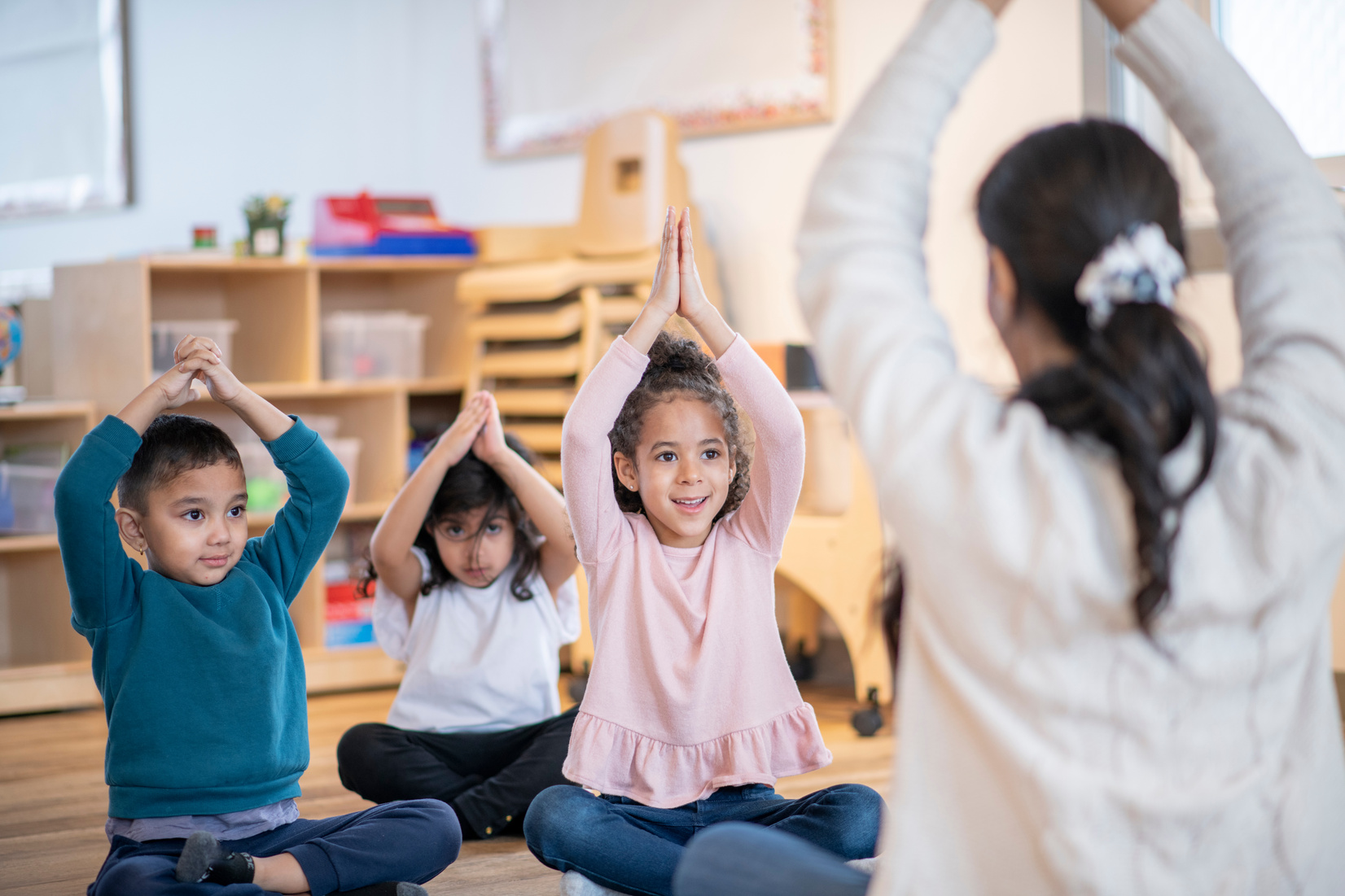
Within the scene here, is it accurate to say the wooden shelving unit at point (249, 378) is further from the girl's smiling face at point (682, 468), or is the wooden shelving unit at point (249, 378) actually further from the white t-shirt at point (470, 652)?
the girl's smiling face at point (682, 468)

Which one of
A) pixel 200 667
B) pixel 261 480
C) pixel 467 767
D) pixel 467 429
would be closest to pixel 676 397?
pixel 467 429

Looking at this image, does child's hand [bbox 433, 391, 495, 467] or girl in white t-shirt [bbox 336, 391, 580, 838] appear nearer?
child's hand [bbox 433, 391, 495, 467]

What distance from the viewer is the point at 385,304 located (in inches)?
131

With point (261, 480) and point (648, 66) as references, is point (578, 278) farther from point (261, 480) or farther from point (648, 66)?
point (261, 480)

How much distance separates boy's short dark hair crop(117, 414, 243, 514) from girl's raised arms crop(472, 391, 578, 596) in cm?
39

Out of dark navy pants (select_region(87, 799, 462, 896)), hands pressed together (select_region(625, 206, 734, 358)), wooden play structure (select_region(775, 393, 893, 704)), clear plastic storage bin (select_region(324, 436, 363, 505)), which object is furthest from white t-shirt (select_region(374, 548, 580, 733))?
clear plastic storage bin (select_region(324, 436, 363, 505))

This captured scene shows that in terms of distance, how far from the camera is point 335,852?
1347 millimetres

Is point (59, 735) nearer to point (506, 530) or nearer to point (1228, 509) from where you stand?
point (506, 530)

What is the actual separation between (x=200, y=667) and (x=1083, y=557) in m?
0.99

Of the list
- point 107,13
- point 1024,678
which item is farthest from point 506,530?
point 107,13

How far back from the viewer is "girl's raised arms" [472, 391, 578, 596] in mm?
1718

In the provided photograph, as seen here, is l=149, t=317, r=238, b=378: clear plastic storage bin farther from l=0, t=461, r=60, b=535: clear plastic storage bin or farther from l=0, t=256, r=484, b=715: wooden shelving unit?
l=0, t=461, r=60, b=535: clear plastic storage bin

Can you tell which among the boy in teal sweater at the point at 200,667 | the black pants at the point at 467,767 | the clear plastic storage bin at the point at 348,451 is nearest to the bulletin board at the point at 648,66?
the clear plastic storage bin at the point at 348,451

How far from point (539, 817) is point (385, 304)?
86.8 inches
